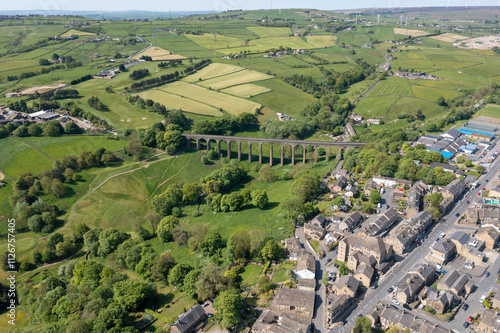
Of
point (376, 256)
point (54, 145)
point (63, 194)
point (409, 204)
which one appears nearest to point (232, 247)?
point (376, 256)

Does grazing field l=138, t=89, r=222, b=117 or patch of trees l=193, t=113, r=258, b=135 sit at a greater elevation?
grazing field l=138, t=89, r=222, b=117

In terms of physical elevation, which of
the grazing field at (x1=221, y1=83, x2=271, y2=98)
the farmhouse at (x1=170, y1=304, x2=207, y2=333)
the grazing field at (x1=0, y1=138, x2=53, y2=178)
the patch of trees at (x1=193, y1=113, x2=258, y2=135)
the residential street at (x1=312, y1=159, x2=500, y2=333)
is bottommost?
the farmhouse at (x1=170, y1=304, x2=207, y2=333)

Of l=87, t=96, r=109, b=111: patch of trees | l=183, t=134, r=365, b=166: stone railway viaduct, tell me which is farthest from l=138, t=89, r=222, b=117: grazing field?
l=183, t=134, r=365, b=166: stone railway viaduct

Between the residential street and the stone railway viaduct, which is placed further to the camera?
the stone railway viaduct

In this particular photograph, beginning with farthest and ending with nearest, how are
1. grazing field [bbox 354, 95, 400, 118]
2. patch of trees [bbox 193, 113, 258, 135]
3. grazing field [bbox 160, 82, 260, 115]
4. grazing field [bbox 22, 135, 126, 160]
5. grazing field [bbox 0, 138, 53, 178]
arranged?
grazing field [bbox 160, 82, 260, 115]
grazing field [bbox 354, 95, 400, 118]
patch of trees [bbox 193, 113, 258, 135]
grazing field [bbox 22, 135, 126, 160]
grazing field [bbox 0, 138, 53, 178]

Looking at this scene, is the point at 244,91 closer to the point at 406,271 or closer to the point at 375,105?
the point at 375,105

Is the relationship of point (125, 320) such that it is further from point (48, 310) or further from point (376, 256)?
point (376, 256)

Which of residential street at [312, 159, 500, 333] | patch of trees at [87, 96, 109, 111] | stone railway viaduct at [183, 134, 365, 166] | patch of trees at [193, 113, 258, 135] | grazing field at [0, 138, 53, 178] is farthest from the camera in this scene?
patch of trees at [87, 96, 109, 111]

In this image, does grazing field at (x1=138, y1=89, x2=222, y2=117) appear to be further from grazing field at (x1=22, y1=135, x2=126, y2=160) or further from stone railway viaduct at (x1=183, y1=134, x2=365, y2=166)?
grazing field at (x1=22, y1=135, x2=126, y2=160)
